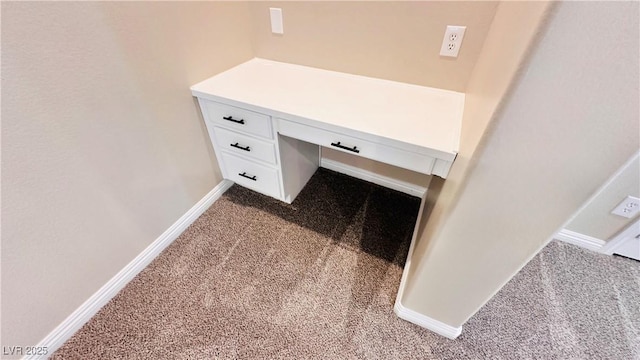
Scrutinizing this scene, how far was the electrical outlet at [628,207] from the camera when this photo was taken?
126 cm

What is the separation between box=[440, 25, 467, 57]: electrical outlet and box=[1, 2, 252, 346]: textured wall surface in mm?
1039

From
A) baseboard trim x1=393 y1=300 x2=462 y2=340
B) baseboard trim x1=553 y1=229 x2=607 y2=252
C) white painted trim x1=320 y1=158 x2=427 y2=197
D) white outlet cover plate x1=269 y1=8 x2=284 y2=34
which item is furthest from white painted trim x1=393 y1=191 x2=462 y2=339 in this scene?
white outlet cover plate x1=269 y1=8 x2=284 y2=34

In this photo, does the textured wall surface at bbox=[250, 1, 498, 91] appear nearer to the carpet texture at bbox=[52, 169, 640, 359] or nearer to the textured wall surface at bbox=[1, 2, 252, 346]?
the textured wall surface at bbox=[1, 2, 252, 346]

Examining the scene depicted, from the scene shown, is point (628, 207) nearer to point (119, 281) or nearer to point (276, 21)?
point (276, 21)

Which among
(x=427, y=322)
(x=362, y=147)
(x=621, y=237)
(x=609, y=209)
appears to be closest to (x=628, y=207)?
(x=609, y=209)

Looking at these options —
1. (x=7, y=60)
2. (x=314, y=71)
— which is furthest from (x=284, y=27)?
(x=7, y=60)

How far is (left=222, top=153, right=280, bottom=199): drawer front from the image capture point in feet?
4.70

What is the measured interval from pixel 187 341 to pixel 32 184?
79cm

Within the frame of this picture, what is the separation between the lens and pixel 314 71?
1.46 metres

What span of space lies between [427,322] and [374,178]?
946 millimetres

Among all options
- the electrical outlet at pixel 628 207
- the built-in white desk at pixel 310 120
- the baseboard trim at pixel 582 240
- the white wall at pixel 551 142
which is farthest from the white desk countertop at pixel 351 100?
the baseboard trim at pixel 582 240

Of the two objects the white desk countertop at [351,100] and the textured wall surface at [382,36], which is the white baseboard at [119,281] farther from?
the textured wall surface at [382,36]

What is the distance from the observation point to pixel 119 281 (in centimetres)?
124

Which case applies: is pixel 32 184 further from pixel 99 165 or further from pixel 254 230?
pixel 254 230
